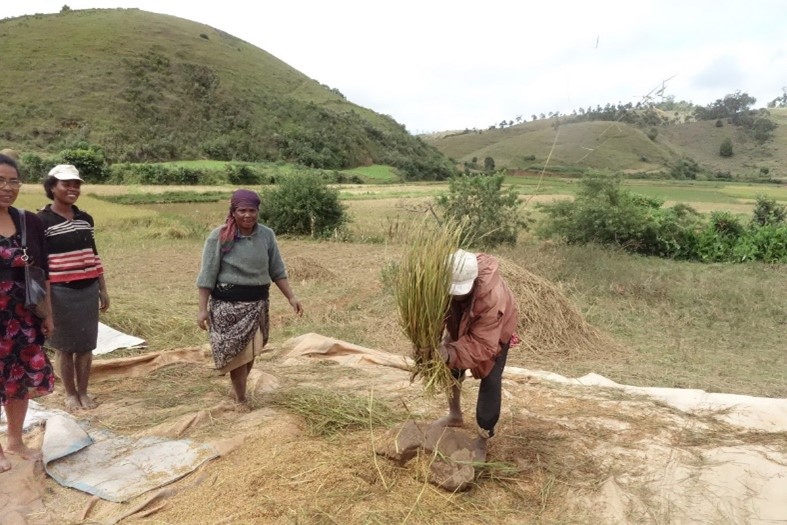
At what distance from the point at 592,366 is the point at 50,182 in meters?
5.07

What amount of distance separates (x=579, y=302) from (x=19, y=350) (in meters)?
7.22

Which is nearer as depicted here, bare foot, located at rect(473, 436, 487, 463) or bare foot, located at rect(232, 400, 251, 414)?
bare foot, located at rect(473, 436, 487, 463)

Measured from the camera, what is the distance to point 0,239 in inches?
109

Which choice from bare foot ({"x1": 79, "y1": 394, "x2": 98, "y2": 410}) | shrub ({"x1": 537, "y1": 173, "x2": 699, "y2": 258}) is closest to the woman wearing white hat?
bare foot ({"x1": 79, "y1": 394, "x2": 98, "y2": 410})

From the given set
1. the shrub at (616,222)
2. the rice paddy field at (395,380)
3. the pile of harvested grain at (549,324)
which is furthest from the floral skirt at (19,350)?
the shrub at (616,222)

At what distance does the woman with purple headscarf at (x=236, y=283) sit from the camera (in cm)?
331

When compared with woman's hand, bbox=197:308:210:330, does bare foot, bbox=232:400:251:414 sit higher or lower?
lower

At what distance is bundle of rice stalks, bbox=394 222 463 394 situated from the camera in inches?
106

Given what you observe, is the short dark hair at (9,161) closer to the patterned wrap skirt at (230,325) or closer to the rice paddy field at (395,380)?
the patterned wrap skirt at (230,325)

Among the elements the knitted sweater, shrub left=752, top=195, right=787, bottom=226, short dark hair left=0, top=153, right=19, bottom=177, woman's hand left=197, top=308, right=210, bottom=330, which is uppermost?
short dark hair left=0, top=153, right=19, bottom=177

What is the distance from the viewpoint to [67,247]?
11.3ft

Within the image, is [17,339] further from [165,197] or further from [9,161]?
[165,197]

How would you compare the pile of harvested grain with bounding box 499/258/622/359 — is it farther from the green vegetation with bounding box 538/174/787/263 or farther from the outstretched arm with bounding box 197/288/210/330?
the green vegetation with bounding box 538/174/787/263

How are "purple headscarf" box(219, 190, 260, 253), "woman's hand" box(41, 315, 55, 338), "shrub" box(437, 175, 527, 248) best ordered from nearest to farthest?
"woman's hand" box(41, 315, 55, 338), "purple headscarf" box(219, 190, 260, 253), "shrub" box(437, 175, 527, 248)
